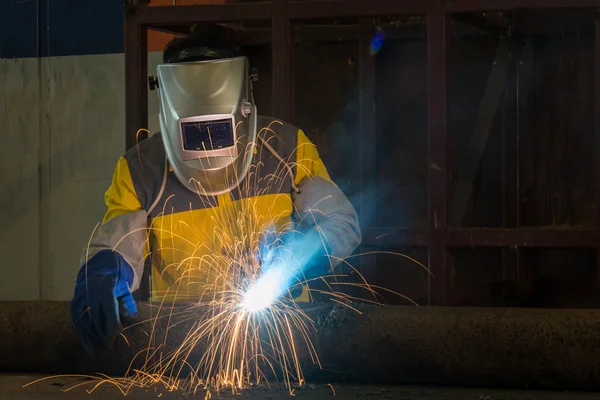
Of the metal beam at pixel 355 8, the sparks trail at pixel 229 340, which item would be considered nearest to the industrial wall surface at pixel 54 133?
the metal beam at pixel 355 8

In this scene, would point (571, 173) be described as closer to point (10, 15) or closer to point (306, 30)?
point (306, 30)

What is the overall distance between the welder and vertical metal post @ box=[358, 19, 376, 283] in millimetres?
775

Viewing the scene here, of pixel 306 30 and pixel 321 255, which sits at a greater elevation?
pixel 306 30

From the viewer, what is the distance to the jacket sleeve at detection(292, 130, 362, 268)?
8.70ft

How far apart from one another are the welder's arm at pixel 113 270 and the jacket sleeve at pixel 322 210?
18.1 inches

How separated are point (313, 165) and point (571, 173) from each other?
3.96ft

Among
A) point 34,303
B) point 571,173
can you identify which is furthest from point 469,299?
point 34,303

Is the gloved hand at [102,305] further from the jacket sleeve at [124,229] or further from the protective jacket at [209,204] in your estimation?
the protective jacket at [209,204]

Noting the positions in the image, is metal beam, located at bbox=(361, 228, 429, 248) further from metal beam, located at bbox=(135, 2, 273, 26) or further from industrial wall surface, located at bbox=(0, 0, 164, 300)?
industrial wall surface, located at bbox=(0, 0, 164, 300)

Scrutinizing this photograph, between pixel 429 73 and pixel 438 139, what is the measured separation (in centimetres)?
22

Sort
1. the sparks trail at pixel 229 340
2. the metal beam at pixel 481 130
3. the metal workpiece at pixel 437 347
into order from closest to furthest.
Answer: the metal workpiece at pixel 437 347, the sparks trail at pixel 229 340, the metal beam at pixel 481 130

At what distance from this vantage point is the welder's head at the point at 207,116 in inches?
106

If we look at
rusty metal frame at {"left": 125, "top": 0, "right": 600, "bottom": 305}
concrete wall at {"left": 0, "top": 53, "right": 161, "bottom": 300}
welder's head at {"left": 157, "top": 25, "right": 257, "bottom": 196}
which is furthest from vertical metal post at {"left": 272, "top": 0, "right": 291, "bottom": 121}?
concrete wall at {"left": 0, "top": 53, "right": 161, "bottom": 300}

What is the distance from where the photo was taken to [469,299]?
3.67 m
